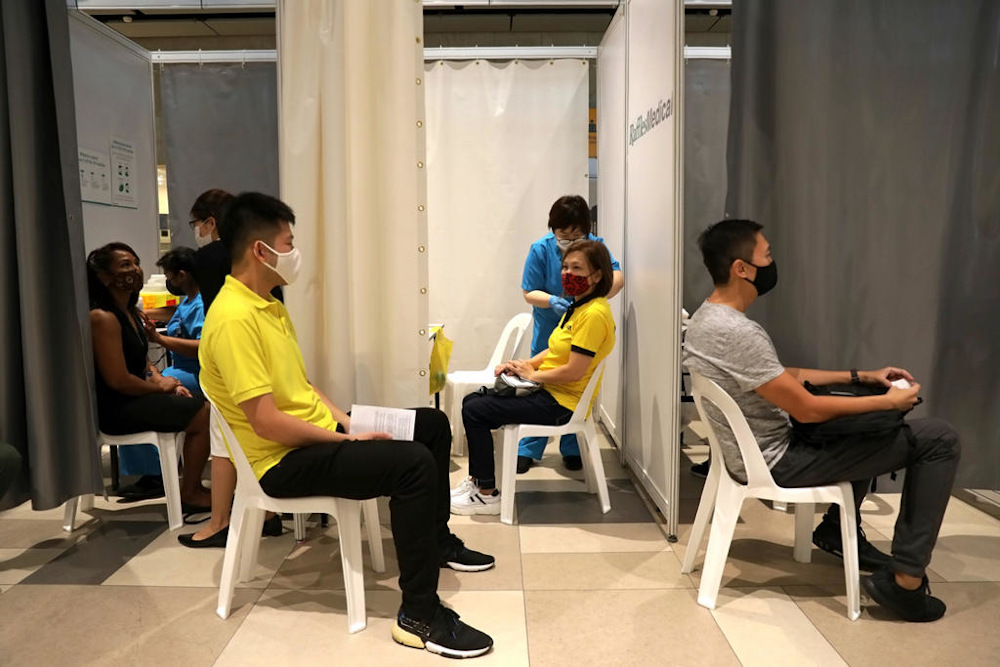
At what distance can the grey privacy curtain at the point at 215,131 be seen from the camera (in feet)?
16.9

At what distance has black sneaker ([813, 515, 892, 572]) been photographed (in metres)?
2.68

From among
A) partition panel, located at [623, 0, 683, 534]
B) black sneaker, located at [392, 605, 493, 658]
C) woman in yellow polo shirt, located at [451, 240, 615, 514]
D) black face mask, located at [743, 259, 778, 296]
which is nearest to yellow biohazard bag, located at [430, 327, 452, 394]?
woman in yellow polo shirt, located at [451, 240, 615, 514]

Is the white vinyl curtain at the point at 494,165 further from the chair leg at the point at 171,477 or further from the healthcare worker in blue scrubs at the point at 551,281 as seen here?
the chair leg at the point at 171,477

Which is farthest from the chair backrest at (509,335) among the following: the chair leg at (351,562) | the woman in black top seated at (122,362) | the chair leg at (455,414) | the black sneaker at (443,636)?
the black sneaker at (443,636)

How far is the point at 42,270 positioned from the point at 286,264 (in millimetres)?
1131

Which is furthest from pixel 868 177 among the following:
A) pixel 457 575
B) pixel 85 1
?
pixel 85 1

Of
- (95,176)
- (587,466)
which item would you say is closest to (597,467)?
(587,466)

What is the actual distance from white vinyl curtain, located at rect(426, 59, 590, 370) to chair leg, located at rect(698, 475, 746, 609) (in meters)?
2.74

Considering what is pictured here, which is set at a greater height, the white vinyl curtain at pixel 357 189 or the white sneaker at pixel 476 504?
the white vinyl curtain at pixel 357 189

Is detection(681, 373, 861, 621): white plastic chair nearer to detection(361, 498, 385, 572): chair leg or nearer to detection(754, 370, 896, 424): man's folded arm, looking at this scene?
detection(754, 370, 896, 424): man's folded arm

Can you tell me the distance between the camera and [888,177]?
9.96 feet

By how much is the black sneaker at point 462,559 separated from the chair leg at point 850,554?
1.19 meters

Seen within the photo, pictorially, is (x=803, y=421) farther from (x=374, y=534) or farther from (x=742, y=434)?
(x=374, y=534)

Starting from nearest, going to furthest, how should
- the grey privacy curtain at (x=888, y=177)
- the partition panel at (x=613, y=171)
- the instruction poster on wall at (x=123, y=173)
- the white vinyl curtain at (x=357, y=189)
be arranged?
the white vinyl curtain at (x=357, y=189), the grey privacy curtain at (x=888, y=177), the partition panel at (x=613, y=171), the instruction poster on wall at (x=123, y=173)
